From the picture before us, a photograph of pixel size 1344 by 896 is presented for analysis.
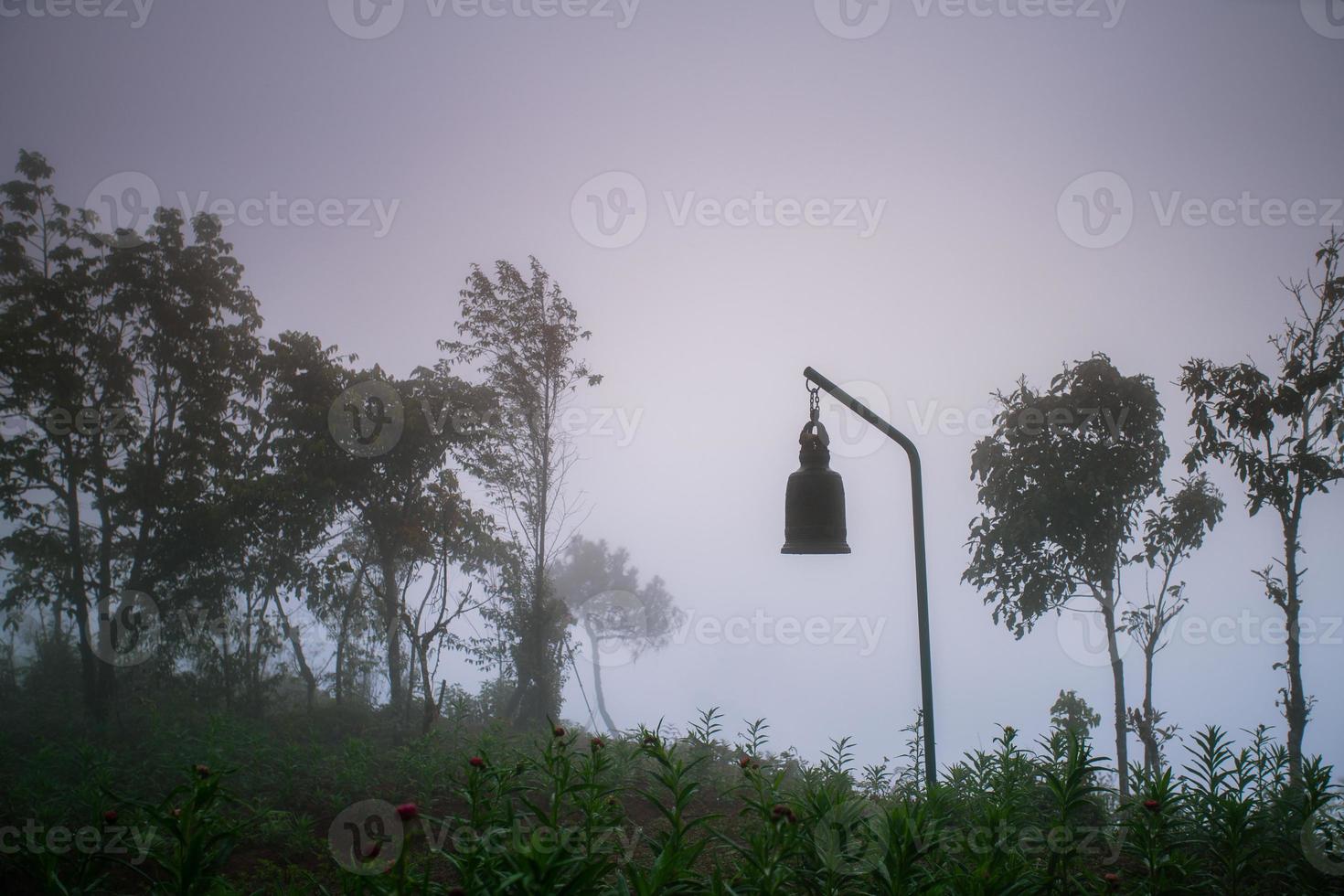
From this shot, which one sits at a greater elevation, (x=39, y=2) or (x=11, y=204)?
(x=39, y=2)

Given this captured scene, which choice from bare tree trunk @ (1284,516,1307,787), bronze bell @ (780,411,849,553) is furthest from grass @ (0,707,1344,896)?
bare tree trunk @ (1284,516,1307,787)

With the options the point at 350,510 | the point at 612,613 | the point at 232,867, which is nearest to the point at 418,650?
the point at 350,510

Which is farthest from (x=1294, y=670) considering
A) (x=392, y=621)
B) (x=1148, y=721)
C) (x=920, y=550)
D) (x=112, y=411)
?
(x=112, y=411)

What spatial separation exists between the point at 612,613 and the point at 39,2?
9899 millimetres

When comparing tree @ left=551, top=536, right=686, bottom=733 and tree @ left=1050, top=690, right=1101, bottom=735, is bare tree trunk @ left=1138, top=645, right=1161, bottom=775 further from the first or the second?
tree @ left=551, top=536, right=686, bottom=733

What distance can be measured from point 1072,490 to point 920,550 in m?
4.71

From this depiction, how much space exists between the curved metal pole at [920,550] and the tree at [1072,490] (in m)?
4.50

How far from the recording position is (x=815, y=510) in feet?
9.73

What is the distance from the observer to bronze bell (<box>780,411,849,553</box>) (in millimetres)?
2955

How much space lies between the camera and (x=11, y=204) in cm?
796

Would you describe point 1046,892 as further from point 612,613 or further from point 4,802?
point 612,613

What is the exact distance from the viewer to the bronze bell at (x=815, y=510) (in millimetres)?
2955

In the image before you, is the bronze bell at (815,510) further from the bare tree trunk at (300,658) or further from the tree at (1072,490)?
the bare tree trunk at (300,658)

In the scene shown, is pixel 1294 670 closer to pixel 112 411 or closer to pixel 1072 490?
pixel 1072 490
